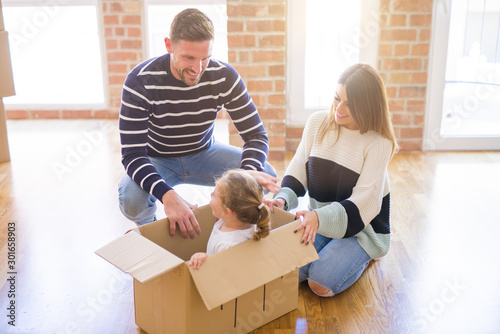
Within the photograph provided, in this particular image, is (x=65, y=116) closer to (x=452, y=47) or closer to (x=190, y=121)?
(x=190, y=121)

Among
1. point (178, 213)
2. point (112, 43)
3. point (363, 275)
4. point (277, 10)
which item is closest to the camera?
point (178, 213)

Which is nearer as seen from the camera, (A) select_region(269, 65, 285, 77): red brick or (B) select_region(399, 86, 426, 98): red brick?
(A) select_region(269, 65, 285, 77): red brick

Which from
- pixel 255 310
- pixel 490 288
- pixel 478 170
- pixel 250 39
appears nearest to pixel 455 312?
pixel 490 288

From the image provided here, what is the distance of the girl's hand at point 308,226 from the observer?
177 cm

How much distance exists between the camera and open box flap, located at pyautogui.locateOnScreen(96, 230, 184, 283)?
1465 millimetres

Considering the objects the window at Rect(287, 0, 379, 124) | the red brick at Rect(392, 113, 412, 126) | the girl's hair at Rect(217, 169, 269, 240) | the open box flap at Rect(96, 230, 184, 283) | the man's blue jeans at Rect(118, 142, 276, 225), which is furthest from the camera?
the red brick at Rect(392, 113, 412, 126)

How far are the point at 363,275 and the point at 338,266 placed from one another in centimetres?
21

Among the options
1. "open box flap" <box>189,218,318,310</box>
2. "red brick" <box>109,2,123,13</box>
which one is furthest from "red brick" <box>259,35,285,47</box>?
"open box flap" <box>189,218,318,310</box>

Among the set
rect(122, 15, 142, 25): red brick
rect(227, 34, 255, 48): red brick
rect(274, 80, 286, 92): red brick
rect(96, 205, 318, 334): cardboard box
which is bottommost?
rect(96, 205, 318, 334): cardboard box

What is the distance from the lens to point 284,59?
332 centimetres

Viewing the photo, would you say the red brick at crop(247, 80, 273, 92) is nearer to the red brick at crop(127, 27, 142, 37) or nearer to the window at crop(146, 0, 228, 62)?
the window at crop(146, 0, 228, 62)

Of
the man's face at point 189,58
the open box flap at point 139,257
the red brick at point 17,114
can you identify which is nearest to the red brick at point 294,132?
the man's face at point 189,58

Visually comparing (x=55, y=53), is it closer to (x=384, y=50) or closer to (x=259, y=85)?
(x=259, y=85)

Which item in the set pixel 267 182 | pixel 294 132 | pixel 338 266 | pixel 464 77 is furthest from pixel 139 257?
pixel 464 77
